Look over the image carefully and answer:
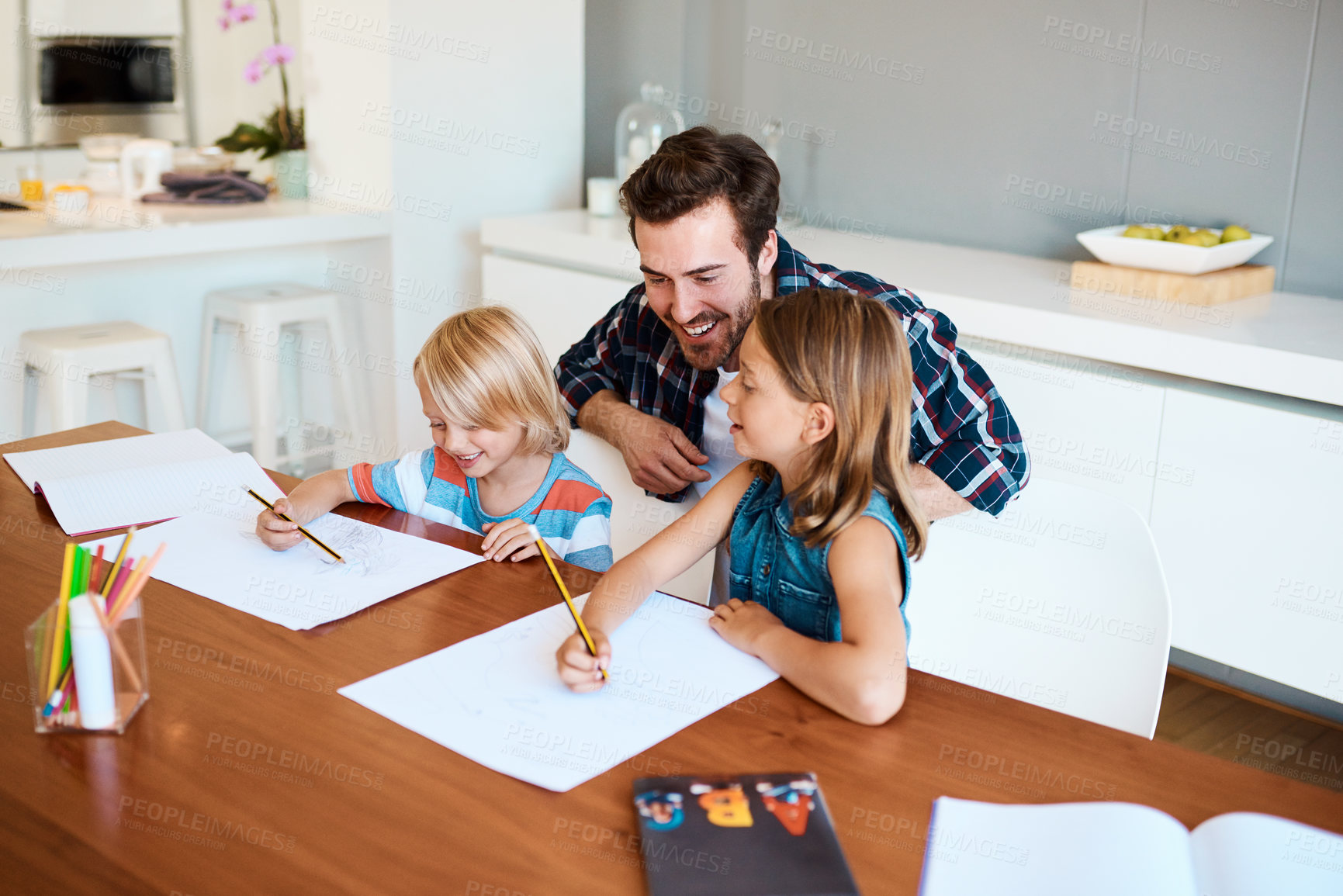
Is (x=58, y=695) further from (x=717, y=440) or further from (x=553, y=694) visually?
(x=717, y=440)

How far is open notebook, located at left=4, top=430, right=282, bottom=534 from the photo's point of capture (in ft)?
4.59

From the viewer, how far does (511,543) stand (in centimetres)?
128

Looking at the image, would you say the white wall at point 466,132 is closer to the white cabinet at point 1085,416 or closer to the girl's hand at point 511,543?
the white cabinet at point 1085,416

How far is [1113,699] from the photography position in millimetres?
1177

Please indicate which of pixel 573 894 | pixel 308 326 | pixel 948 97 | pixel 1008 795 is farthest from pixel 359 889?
pixel 308 326

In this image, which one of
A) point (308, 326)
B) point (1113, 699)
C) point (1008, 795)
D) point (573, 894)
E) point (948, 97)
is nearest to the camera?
point (573, 894)

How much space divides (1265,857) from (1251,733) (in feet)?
5.75

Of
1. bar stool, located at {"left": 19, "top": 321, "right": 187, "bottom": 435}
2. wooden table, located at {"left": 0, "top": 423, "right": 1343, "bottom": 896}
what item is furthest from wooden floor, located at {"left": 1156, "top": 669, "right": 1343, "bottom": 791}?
bar stool, located at {"left": 19, "top": 321, "right": 187, "bottom": 435}

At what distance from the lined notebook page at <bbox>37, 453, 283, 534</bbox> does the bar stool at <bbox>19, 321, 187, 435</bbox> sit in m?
1.51

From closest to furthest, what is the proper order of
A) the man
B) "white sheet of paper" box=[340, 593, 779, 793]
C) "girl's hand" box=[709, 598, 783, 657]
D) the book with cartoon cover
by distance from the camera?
the book with cartoon cover, "white sheet of paper" box=[340, 593, 779, 793], "girl's hand" box=[709, 598, 783, 657], the man

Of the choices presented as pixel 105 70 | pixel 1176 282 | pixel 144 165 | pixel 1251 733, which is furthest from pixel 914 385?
pixel 105 70

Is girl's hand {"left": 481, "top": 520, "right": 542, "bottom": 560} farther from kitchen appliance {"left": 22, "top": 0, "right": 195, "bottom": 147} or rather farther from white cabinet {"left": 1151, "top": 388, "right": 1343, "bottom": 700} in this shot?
kitchen appliance {"left": 22, "top": 0, "right": 195, "bottom": 147}

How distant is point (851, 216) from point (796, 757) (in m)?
2.31

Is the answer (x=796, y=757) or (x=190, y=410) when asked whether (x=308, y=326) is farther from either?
(x=796, y=757)
